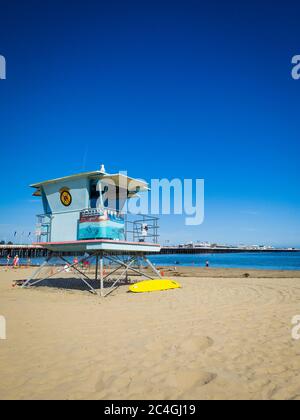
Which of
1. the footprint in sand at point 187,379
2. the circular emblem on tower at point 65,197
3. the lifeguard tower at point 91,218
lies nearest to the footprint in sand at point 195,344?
the footprint in sand at point 187,379

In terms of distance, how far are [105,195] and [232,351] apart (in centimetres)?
1154

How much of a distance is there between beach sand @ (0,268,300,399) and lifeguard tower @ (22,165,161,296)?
4.20 metres

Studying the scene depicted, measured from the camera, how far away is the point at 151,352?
627cm

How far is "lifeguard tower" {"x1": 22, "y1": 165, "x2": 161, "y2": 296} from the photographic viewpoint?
14969mm

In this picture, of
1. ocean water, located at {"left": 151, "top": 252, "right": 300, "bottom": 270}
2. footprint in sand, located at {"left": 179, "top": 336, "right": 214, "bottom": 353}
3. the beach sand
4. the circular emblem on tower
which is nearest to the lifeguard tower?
the circular emblem on tower

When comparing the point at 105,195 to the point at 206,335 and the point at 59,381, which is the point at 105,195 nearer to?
the point at 206,335

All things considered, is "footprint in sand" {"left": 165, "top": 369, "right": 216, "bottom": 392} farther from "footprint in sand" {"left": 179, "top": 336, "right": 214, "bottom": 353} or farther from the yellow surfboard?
the yellow surfboard

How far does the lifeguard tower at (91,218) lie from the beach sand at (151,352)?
4202mm

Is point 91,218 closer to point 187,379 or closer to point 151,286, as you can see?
point 151,286

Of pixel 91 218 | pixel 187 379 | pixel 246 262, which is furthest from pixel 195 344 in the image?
pixel 246 262

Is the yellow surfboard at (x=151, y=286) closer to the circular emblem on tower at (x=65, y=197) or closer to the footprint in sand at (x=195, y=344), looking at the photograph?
the circular emblem on tower at (x=65, y=197)

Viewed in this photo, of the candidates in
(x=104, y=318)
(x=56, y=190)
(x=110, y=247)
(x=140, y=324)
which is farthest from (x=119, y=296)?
(x=56, y=190)

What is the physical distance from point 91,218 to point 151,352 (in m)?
9.72
